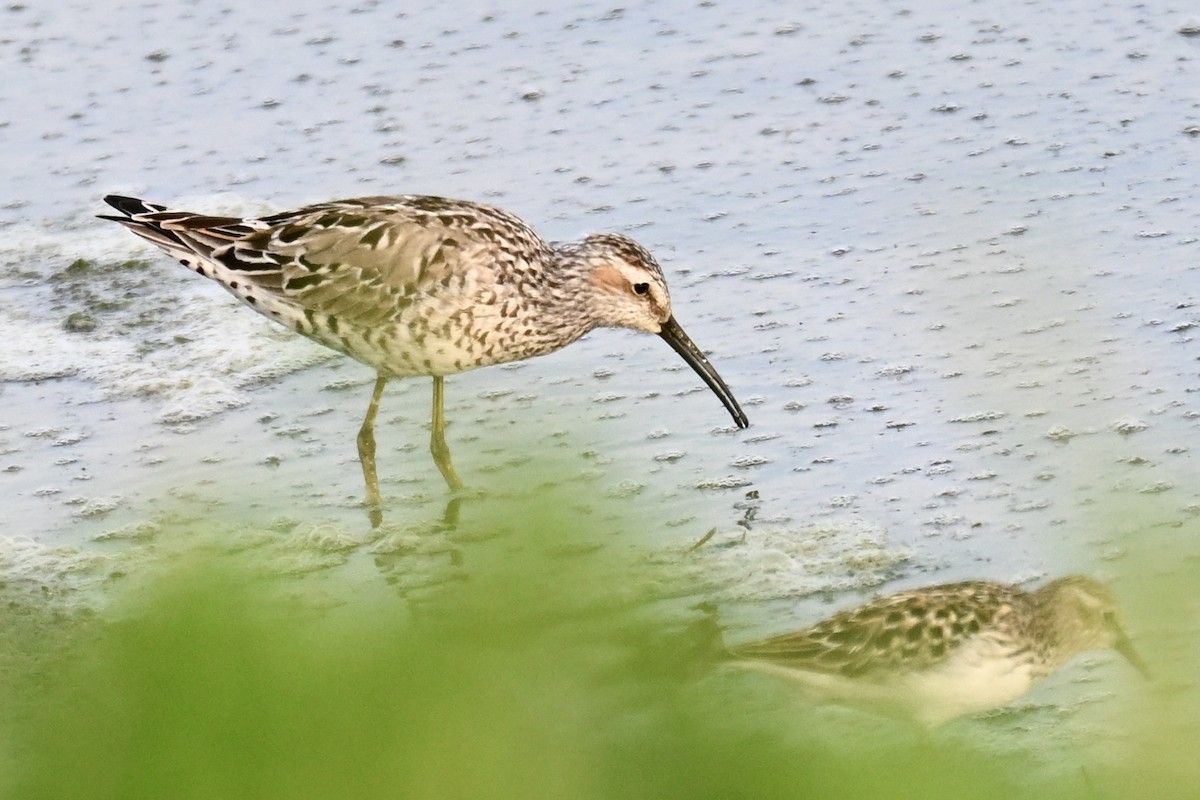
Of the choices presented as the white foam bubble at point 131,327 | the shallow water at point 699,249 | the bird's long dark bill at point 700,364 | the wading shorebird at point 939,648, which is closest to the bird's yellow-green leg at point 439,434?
the shallow water at point 699,249

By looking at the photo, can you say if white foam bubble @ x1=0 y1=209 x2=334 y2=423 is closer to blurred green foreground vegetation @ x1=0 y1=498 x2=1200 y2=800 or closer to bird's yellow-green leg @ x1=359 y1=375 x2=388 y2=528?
bird's yellow-green leg @ x1=359 y1=375 x2=388 y2=528

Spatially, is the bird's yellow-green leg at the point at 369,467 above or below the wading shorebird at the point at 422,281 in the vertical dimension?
below

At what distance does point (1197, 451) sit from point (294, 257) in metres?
3.38

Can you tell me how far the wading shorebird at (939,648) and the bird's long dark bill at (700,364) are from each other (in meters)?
1.95

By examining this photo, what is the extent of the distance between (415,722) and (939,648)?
11.3ft

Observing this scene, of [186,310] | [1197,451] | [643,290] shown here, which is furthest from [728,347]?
[186,310]

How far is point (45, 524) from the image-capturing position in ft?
22.7

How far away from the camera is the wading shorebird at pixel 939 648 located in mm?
4820

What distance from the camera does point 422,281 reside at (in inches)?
266

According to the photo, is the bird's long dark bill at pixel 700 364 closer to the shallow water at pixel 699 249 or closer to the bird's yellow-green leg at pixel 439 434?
the shallow water at pixel 699 249

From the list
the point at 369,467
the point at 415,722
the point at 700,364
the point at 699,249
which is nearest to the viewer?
the point at 415,722

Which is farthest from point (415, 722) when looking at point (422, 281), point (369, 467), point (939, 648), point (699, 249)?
point (699, 249)

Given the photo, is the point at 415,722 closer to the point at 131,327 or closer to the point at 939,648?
the point at 939,648

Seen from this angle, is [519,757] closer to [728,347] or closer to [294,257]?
[294,257]
